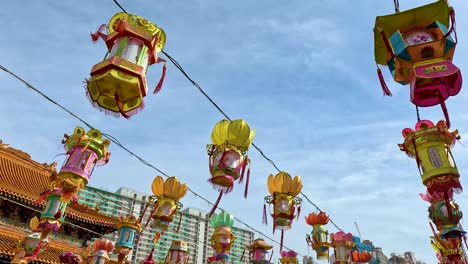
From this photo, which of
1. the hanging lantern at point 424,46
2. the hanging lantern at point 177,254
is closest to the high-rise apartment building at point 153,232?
the hanging lantern at point 177,254

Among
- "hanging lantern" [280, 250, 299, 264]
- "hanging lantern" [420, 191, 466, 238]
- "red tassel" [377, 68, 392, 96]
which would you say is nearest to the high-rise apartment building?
"hanging lantern" [280, 250, 299, 264]

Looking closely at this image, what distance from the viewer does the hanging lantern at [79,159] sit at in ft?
23.9

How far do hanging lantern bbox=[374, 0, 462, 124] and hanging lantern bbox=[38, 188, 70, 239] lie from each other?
7365 mm

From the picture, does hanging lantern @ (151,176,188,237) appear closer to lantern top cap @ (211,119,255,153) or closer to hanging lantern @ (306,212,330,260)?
lantern top cap @ (211,119,255,153)

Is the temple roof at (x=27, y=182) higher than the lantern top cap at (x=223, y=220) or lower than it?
higher

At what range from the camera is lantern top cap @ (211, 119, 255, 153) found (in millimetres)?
7676

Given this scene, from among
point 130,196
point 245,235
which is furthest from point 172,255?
point 245,235

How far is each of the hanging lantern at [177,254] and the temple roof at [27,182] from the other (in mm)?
3535

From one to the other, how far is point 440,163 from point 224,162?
442 centimetres

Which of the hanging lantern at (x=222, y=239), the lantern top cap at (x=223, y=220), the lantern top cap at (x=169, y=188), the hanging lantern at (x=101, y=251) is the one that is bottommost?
the hanging lantern at (x=101, y=251)

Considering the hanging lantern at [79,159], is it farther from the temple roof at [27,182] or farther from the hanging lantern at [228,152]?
the temple roof at [27,182]

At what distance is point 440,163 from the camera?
23.6ft

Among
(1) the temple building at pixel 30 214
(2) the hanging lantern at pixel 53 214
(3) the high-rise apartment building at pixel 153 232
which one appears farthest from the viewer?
(3) the high-rise apartment building at pixel 153 232

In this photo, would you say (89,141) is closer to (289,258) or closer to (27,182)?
(27,182)
